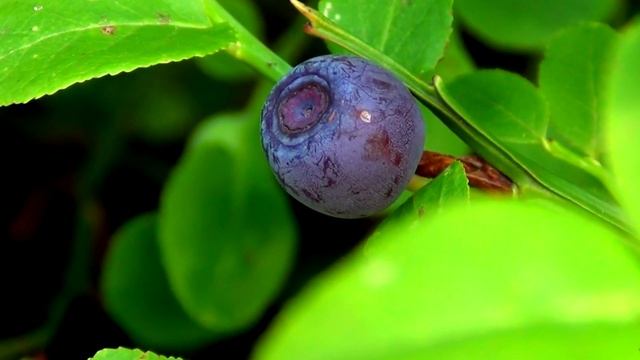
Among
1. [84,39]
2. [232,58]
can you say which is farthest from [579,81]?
[232,58]

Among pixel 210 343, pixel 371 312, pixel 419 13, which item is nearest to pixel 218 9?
pixel 419 13

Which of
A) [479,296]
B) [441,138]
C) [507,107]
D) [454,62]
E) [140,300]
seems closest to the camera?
[479,296]

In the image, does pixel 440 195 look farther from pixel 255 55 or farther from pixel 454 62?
pixel 454 62

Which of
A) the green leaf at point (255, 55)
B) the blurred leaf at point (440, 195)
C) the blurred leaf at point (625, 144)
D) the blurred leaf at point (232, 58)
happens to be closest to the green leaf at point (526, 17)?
the blurred leaf at point (232, 58)

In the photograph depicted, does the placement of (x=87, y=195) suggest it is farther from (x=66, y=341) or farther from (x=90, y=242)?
(x=66, y=341)

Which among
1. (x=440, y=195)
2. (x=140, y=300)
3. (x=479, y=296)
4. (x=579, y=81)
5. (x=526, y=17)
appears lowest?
(x=140, y=300)

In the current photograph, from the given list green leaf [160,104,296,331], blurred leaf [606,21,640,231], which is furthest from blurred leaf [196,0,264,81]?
blurred leaf [606,21,640,231]
